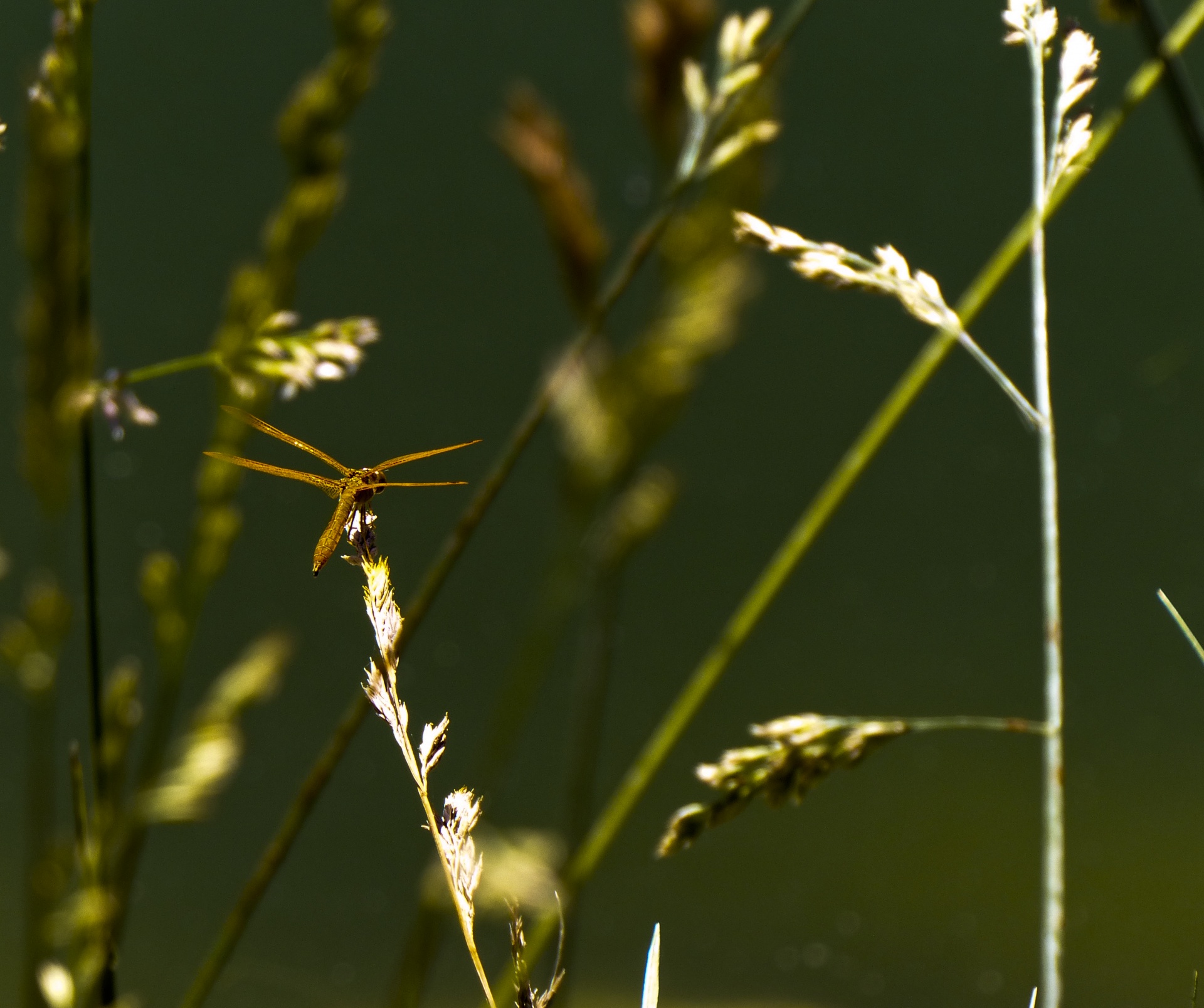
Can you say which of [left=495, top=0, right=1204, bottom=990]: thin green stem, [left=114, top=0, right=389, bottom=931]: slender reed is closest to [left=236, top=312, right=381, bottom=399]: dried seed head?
[left=114, top=0, right=389, bottom=931]: slender reed

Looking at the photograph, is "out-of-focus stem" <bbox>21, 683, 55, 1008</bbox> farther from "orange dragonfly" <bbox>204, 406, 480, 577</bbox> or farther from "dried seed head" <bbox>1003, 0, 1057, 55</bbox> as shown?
"dried seed head" <bbox>1003, 0, 1057, 55</bbox>

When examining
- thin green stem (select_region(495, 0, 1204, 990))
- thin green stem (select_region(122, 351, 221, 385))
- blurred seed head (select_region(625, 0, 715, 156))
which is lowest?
thin green stem (select_region(495, 0, 1204, 990))

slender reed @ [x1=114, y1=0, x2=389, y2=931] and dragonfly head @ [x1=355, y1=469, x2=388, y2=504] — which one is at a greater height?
slender reed @ [x1=114, y1=0, x2=389, y2=931]

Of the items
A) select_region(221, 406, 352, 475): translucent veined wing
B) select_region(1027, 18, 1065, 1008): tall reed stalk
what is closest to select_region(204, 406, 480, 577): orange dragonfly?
select_region(221, 406, 352, 475): translucent veined wing

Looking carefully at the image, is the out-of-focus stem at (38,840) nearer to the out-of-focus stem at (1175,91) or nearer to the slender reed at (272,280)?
the slender reed at (272,280)

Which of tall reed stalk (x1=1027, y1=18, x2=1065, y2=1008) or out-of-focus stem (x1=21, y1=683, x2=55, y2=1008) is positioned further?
out-of-focus stem (x1=21, y1=683, x2=55, y2=1008)

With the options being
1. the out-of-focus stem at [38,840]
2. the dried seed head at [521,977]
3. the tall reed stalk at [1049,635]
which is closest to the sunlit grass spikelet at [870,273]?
the tall reed stalk at [1049,635]
